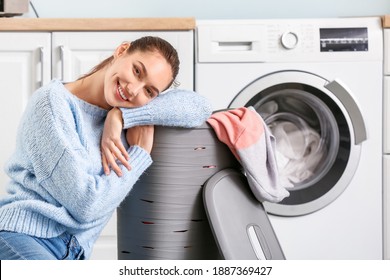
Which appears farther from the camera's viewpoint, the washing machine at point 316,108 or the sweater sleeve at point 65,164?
the washing machine at point 316,108

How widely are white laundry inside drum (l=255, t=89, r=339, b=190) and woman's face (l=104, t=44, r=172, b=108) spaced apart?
3.04 ft

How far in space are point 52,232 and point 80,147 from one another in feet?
0.56

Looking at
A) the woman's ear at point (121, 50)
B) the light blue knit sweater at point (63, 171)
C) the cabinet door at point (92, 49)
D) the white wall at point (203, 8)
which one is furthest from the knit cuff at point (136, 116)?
the white wall at point (203, 8)

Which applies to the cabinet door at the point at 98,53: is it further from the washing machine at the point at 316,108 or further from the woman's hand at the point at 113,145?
the woman's hand at the point at 113,145

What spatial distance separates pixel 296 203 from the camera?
87.2 inches

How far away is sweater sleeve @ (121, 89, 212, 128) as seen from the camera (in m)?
1.32

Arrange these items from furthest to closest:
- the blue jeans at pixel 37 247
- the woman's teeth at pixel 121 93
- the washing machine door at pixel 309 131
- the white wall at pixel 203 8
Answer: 1. the white wall at pixel 203 8
2. the washing machine door at pixel 309 131
3. the woman's teeth at pixel 121 93
4. the blue jeans at pixel 37 247

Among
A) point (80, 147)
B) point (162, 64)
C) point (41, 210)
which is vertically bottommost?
point (41, 210)

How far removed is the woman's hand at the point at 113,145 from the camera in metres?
1.29

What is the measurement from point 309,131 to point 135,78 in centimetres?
106

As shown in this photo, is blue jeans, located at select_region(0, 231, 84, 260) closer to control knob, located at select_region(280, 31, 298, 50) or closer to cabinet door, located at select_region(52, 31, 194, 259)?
cabinet door, located at select_region(52, 31, 194, 259)

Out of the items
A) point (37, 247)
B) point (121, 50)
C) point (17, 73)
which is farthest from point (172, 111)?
point (17, 73)
